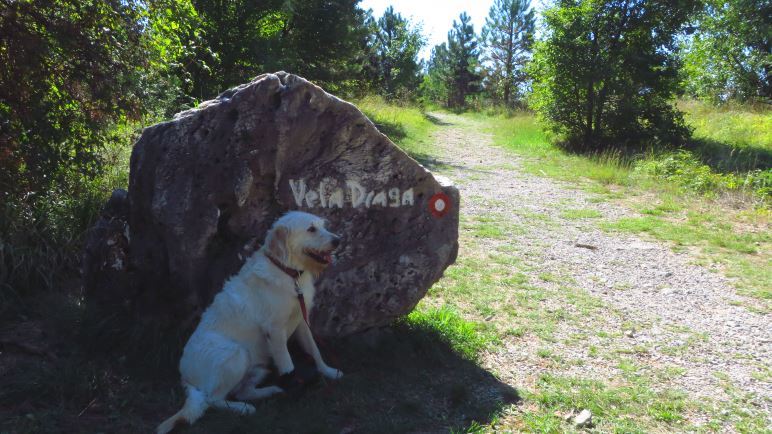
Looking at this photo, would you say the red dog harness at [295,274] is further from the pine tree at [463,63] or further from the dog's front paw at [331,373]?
the pine tree at [463,63]

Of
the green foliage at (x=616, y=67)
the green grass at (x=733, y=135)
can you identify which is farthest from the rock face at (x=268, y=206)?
the green foliage at (x=616, y=67)

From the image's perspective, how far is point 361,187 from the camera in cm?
442

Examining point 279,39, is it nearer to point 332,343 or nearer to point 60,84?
point 60,84

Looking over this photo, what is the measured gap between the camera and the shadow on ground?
3.29m

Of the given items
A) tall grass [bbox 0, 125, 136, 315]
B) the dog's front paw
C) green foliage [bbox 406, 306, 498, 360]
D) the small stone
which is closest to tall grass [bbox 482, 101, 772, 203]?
green foliage [bbox 406, 306, 498, 360]

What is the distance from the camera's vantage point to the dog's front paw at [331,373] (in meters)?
3.91

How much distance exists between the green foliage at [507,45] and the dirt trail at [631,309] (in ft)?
136

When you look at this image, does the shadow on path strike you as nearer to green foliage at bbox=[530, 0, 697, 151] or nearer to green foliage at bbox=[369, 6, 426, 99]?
green foliage at bbox=[530, 0, 697, 151]

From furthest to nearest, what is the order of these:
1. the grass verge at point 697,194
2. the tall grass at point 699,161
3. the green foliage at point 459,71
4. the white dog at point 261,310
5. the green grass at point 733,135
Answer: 1. the green foliage at point 459,71
2. the green grass at point 733,135
3. the tall grass at point 699,161
4. the grass verge at point 697,194
5. the white dog at point 261,310

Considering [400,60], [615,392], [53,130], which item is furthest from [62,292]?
[400,60]

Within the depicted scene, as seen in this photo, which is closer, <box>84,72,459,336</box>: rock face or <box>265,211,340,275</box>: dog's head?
<box>265,211,340,275</box>: dog's head

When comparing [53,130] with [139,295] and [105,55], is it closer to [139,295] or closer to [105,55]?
[105,55]

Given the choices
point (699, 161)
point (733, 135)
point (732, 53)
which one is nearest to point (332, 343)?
point (699, 161)

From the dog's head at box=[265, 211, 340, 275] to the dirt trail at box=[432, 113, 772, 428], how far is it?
6.17ft
